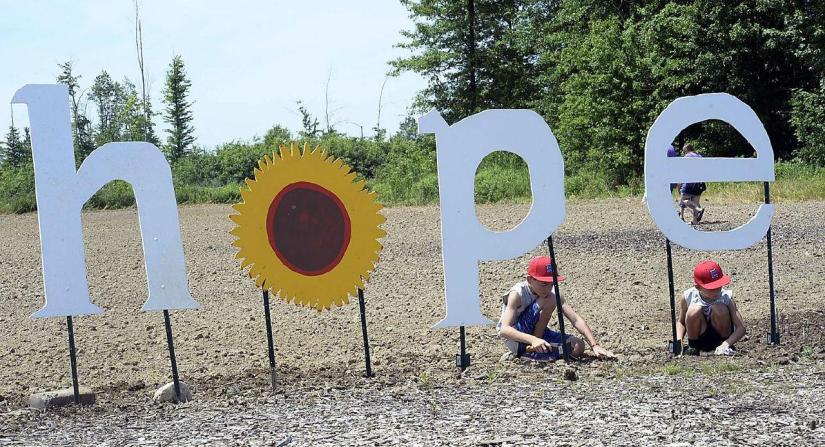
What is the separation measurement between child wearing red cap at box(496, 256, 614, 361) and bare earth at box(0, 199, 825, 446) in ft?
0.67

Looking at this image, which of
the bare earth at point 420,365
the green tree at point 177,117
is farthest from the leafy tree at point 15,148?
the bare earth at point 420,365

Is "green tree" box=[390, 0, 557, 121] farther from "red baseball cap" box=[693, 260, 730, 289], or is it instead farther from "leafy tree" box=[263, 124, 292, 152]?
"red baseball cap" box=[693, 260, 730, 289]

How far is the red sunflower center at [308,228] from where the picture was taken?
7621mm

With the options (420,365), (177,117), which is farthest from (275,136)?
(420,365)

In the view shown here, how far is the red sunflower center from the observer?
25.0 feet

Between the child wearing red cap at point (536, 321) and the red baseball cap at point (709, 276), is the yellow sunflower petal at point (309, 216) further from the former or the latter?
the red baseball cap at point (709, 276)

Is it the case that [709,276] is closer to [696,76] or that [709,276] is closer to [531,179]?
[531,179]

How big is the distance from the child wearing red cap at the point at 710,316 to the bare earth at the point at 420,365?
24 centimetres

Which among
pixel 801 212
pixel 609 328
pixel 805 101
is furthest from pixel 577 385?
pixel 805 101

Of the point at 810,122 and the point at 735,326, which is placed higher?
the point at 810,122

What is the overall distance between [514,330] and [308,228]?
5.96 feet

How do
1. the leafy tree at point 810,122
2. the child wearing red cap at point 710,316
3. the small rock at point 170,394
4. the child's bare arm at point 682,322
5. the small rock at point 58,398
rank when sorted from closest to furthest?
1. the small rock at point 58,398
2. the small rock at point 170,394
3. the child wearing red cap at point 710,316
4. the child's bare arm at point 682,322
5. the leafy tree at point 810,122

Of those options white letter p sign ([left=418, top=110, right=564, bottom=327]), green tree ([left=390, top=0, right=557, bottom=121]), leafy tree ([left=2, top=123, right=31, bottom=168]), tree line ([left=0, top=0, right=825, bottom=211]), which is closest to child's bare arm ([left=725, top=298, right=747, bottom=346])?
white letter p sign ([left=418, top=110, right=564, bottom=327])

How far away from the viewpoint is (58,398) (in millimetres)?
7219
